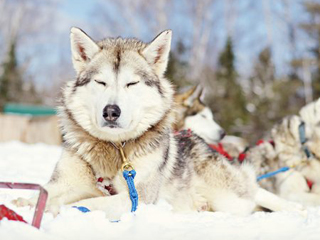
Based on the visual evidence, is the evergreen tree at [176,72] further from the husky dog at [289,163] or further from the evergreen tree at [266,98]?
the husky dog at [289,163]

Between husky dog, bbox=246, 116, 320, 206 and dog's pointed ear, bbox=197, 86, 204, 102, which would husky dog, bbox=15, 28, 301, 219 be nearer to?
husky dog, bbox=246, 116, 320, 206

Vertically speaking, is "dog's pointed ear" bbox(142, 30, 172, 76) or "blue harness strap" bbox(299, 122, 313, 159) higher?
"dog's pointed ear" bbox(142, 30, 172, 76)

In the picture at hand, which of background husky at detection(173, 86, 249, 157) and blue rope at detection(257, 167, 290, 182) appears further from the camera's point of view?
background husky at detection(173, 86, 249, 157)

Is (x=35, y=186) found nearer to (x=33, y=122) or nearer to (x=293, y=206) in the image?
(x=293, y=206)

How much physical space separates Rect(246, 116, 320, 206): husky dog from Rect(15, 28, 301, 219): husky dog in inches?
66.0

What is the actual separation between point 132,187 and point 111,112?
0.48 m

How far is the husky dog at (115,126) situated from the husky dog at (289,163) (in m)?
1.68

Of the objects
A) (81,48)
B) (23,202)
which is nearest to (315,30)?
(81,48)

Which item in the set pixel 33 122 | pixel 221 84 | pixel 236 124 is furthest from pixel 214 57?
pixel 33 122

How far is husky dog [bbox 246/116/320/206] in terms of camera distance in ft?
13.6

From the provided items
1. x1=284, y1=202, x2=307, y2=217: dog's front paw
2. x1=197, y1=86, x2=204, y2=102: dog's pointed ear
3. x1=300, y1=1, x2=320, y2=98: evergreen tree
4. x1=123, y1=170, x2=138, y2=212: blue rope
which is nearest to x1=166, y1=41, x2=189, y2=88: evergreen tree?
x1=300, y1=1, x2=320, y2=98: evergreen tree

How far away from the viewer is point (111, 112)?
2320mm

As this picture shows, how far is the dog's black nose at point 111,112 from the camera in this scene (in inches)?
91.2

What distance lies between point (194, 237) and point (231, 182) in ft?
4.42
